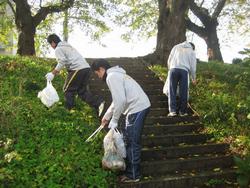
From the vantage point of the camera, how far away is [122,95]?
6.88m

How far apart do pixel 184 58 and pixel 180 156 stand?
110 inches

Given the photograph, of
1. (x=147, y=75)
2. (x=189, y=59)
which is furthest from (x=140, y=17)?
(x=189, y=59)

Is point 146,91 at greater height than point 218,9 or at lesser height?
lesser

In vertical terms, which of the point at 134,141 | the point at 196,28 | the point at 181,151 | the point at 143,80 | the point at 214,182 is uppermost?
the point at 196,28

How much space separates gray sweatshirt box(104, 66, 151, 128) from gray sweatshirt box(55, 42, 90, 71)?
2.70 m

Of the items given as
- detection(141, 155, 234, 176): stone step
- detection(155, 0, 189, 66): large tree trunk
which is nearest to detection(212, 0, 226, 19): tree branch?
detection(155, 0, 189, 66): large tree trunk

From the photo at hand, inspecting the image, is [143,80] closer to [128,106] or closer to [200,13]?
[128,106]

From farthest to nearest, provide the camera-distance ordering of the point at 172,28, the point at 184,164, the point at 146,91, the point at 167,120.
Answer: the point at 172,28
the point at 146,91
the point at 167,120
the point at 184,164

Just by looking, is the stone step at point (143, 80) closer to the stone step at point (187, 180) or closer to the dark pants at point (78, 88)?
the dark pants at point (78, 88)

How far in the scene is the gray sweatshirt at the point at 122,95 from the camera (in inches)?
270

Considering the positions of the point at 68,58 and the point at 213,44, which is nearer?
the point at 68,58

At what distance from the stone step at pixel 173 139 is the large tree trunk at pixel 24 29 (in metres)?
11.0

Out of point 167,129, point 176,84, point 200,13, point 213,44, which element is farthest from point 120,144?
point 200,13

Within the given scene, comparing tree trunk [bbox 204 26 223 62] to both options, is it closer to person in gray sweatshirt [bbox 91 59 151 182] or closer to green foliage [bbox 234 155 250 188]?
green foliage [bbox 234 155 250 188]
